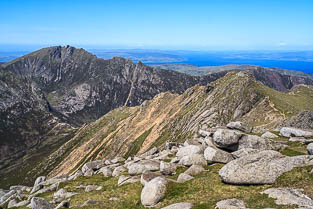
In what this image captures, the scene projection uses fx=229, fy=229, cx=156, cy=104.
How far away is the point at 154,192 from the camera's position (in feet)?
102

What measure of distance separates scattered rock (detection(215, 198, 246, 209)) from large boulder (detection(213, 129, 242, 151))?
20.9 meters

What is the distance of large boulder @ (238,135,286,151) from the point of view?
43500 mm

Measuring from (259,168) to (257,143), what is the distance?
15.2m

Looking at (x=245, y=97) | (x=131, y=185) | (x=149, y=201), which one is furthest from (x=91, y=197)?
(x=245, y=97)

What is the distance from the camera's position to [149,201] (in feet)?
101

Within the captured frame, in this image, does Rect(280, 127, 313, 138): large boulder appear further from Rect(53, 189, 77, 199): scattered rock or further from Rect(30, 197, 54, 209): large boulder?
Rect(30, 197, 54, 209): large boulder

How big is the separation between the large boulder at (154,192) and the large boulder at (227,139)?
17.2m

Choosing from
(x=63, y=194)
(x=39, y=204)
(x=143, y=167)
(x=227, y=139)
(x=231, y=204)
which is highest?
(x=231, y=204)

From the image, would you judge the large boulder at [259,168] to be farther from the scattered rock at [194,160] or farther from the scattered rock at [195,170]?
the scattered rock at [194,160]

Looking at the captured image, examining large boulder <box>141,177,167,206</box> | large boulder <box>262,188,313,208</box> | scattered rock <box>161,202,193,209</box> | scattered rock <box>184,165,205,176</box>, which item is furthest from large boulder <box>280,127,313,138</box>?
scattered rock <box>161,202,193,209</box>

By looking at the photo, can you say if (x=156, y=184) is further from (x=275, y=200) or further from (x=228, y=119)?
(x=228, y=119)

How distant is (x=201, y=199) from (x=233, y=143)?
806 inches

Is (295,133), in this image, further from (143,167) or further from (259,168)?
(143,167)

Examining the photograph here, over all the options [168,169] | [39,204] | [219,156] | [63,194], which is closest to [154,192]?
[168,169]
